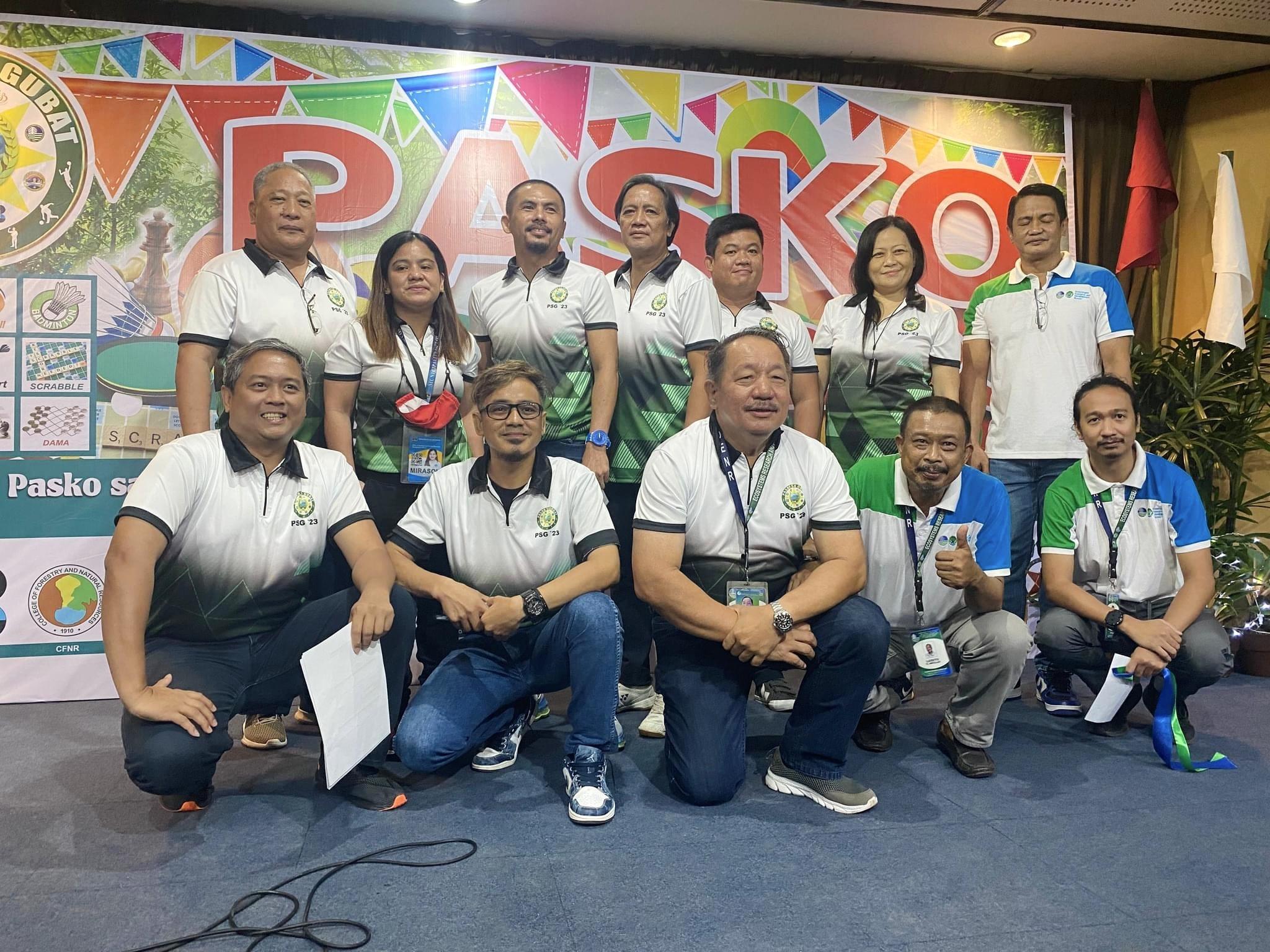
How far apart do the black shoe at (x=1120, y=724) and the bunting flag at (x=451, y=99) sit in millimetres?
3352

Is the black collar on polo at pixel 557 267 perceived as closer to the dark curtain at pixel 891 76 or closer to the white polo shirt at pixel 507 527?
the white polo shirt at pixel 507 527

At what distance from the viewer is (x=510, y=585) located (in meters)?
2.68

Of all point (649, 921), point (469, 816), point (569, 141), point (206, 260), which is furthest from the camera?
point (569, 141)

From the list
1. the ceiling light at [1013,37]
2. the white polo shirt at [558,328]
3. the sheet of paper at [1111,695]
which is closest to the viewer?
the sheet of paper at [1111,695]

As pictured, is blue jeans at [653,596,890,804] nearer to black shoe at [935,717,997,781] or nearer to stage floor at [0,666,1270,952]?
stage floor at [0,666,1270,952]

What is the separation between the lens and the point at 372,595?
2381 millimetres

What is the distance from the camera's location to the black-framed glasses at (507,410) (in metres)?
2.58

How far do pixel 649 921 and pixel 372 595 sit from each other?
1.06 meters

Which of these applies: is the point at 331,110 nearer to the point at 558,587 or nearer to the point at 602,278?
the point at 602,278

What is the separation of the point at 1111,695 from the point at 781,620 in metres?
1.11

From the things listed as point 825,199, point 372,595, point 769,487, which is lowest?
point 372,595

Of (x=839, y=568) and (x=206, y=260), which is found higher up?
(x=206, y=260)

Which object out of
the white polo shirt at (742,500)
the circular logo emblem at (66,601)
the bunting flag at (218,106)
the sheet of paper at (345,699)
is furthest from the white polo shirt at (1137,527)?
the circular logo emblem at (66,601)

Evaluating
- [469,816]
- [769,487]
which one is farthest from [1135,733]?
[469,816]
